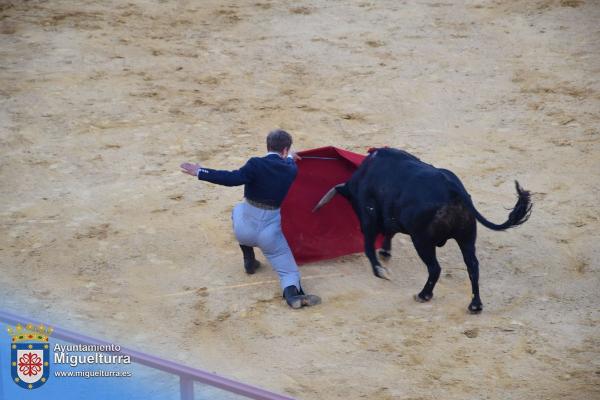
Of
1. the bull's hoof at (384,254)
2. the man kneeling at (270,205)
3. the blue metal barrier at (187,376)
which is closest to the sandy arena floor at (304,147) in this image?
the bull's hoof at (384,254)

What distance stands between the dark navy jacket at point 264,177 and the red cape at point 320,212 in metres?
0.42

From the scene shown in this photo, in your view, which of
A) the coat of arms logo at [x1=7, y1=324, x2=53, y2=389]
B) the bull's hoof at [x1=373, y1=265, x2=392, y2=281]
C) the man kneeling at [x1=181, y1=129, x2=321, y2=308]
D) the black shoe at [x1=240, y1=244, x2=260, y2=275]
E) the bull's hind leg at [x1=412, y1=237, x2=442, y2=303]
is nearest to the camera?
the coat of arms logo at [x1=7, y1=324, x2=53, y2=389]

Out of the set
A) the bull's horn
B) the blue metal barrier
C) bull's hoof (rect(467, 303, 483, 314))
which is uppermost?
the blue metal barrier

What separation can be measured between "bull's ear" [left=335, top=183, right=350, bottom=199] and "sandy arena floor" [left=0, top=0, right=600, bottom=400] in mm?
497

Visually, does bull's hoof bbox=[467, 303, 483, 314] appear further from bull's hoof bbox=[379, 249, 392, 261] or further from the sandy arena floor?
bull's hoof bbox=[379, 249, 392, 261]

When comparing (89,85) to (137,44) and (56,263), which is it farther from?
(56,263)

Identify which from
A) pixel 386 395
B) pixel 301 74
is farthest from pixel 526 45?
pixel 386 395

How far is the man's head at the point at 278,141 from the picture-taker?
5711 millimetres

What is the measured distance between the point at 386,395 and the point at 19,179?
12.4 ft

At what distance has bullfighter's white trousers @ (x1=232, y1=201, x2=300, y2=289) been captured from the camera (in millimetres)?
5844

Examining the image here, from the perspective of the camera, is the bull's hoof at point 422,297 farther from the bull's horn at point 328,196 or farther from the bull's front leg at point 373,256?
the bull's horn at point 328,196

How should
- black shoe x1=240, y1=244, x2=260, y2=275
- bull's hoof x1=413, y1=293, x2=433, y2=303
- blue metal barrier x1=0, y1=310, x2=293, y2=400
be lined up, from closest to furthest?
blue metal barrier x1=0, y1=310, x2=293, y2=400
bull's hoof x1=413, y1=293, x2=433, y2=303
black shoe x1=240, y1=244, x2=260, y2=275

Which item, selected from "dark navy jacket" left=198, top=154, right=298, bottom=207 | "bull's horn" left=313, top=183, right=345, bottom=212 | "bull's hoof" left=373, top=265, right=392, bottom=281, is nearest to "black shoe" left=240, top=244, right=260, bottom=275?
"dark navy jacket" left=198, top=154, right=298, bottom=207

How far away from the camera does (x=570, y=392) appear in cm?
496
